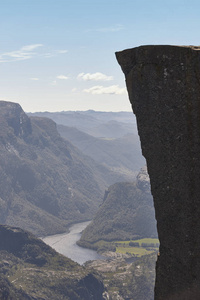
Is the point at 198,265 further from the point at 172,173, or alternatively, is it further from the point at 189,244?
the point at 172,173

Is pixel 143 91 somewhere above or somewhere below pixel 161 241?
above

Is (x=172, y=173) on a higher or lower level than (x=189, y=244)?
higher

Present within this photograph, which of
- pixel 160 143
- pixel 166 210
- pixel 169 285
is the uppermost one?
pixel 160 143

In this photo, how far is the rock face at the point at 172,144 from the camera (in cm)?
1159

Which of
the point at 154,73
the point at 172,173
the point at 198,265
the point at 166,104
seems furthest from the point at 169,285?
the point at 154,73

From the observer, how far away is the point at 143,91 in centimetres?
1208

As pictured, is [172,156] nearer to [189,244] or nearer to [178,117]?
[178,117]

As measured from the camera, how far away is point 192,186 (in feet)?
38.8

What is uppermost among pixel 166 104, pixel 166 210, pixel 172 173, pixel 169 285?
pixel 166 104

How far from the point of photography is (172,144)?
39.1 feet

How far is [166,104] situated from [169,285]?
4661 mm

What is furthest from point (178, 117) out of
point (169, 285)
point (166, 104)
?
point (169, 285)

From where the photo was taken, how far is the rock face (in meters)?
11.6

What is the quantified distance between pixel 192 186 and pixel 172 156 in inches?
35.0
